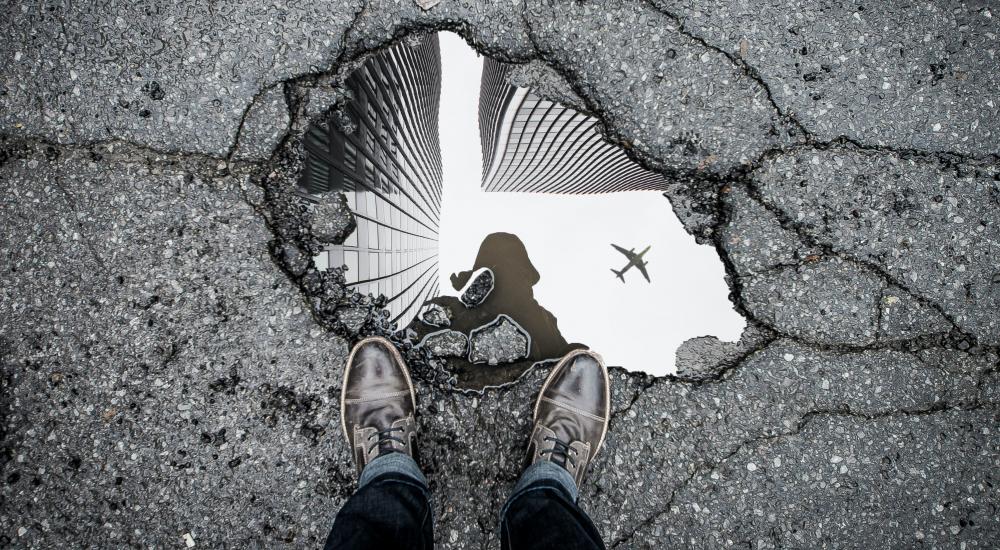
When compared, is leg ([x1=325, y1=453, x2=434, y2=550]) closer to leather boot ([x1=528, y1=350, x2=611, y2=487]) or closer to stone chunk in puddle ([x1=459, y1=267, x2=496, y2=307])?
leather boot ([x1=528, y1=350, x2=611, y2=487])

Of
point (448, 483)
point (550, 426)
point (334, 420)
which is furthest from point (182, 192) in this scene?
point (550, 426)

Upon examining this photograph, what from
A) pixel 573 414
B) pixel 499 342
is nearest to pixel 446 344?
pixel 499 342

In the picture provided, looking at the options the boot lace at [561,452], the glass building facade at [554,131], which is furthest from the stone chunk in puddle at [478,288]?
the glass building facade at [554,131]

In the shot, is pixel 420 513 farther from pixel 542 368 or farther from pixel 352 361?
pixel 542 368

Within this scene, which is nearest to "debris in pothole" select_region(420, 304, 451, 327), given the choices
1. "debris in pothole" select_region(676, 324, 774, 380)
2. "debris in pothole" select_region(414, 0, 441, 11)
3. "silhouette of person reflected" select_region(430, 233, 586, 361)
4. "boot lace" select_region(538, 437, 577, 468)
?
"silhouette of person reflected" select_region(430, 233, 586, 361)

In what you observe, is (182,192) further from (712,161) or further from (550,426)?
(712,161)
